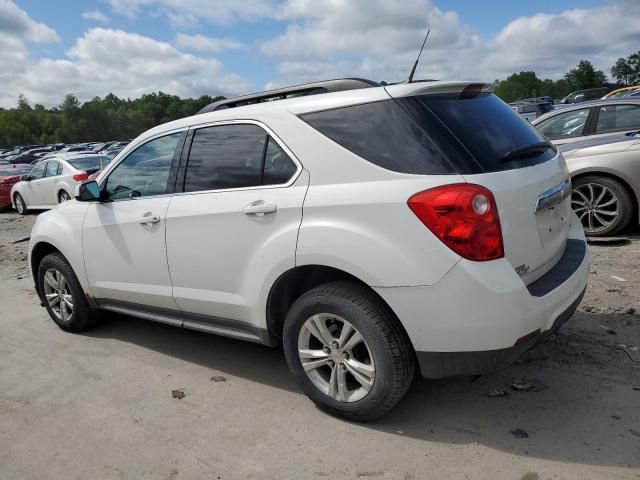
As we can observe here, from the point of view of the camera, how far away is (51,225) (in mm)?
4750

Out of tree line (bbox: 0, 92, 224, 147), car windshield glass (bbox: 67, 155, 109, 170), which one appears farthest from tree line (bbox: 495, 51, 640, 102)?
car windshield glass (bbox: 67, 155, 109, 170)

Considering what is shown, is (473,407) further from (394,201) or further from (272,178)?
(272,178)

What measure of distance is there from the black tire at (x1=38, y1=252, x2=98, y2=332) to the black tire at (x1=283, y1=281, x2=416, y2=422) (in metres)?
2.52

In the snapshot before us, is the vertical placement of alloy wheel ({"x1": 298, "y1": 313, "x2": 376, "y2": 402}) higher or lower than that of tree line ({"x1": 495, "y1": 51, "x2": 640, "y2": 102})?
lower

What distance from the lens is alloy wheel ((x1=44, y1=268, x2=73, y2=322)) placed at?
4.82m

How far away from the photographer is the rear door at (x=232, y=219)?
10.1 feet

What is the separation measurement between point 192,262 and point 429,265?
1.71 metres

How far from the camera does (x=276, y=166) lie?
320cm

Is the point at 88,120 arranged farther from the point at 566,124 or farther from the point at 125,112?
the point at 566,124

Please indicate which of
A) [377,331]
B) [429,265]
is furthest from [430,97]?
[377,331]

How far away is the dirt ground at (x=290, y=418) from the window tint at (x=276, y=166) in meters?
1.40

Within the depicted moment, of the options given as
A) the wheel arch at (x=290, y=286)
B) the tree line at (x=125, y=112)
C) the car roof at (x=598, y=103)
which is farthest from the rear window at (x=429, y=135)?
the tree line at (x=125, y=112)

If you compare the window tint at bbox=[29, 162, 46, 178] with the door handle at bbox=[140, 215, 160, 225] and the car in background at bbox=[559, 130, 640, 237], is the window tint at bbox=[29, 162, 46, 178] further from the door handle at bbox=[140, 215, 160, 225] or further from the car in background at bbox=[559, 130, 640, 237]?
the car in background at bbox=[559, 130, 640, 237]

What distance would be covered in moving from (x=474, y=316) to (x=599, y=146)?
16.3ft
